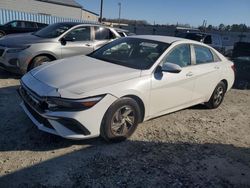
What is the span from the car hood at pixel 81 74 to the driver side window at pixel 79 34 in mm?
3406

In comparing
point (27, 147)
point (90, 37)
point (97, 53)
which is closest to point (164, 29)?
point (90, 37)

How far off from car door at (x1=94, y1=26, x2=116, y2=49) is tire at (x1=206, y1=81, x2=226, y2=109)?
382 cm

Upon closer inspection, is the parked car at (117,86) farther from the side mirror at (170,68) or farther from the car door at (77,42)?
the car door at (77,42)

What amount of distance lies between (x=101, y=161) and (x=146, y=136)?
1.17 metres

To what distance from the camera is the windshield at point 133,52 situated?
16.1 feet

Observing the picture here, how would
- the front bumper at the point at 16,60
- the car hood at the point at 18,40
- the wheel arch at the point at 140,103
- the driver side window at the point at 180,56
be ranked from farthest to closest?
1. the car hood at the point at 18,40
2. the front bumper at the point at 16,60
3. the driver side window at the point at 180,56
4. the wheel arch at the point at 140,103

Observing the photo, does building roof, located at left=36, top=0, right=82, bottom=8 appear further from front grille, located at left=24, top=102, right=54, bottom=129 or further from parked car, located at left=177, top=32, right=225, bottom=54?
front grille, located at left=24, top=102, right=54, bottom=129

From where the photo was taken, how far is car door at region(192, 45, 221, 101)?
570 cm

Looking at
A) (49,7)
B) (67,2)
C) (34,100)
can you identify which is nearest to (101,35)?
(34,100)

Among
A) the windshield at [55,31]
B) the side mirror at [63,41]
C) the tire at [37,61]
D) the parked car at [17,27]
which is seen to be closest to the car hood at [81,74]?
the tire at [37,61]

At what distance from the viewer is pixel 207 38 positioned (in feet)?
56.9

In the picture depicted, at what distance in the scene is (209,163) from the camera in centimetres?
420

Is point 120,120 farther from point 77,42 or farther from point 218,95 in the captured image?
point 77,42

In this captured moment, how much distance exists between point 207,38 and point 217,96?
37.9 ft
